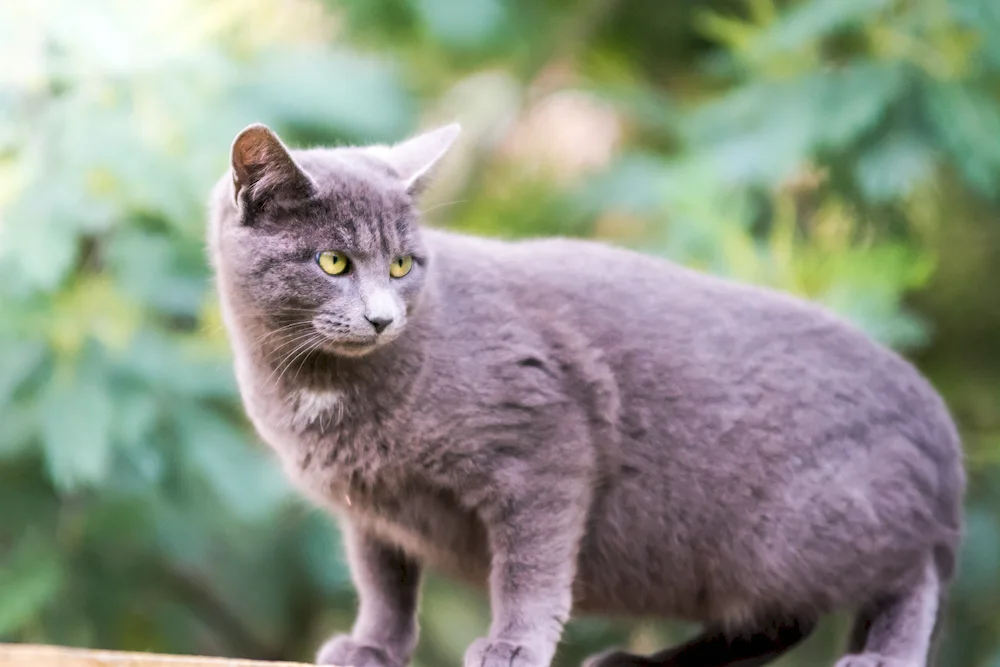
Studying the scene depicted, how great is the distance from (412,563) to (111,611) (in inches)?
49.4

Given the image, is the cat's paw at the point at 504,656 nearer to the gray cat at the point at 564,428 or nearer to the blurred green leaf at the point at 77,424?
the gray cat at the point at 564,428

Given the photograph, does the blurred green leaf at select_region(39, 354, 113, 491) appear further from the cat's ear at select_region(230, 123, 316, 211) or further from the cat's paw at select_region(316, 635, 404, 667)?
the cat's ear at select_region(230, 123, 316, 211)

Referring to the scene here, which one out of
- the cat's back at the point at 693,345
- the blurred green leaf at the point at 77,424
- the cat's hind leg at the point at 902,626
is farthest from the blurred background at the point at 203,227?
the cat's hind leg at the point at 902,626

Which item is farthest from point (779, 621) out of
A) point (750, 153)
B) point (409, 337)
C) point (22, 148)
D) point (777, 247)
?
point (22, 148)

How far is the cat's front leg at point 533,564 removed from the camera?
1649 mm

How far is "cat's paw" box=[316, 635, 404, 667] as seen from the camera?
69.7 inches

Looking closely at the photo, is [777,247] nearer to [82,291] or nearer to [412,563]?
[412,563]

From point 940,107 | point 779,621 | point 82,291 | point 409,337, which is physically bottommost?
point 779,621

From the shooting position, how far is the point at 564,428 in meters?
1.71

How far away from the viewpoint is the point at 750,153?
275cm

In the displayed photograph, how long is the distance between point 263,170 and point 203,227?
1.09 m

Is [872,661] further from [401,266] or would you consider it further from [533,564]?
[401,266]

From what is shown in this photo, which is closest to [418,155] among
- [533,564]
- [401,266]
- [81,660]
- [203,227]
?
[401,266]

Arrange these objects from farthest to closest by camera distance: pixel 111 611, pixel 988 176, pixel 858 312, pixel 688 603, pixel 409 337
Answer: pixel 111 611, pixel 988 176, pixel 858 312, pixel 688 603, pixel 409 337
